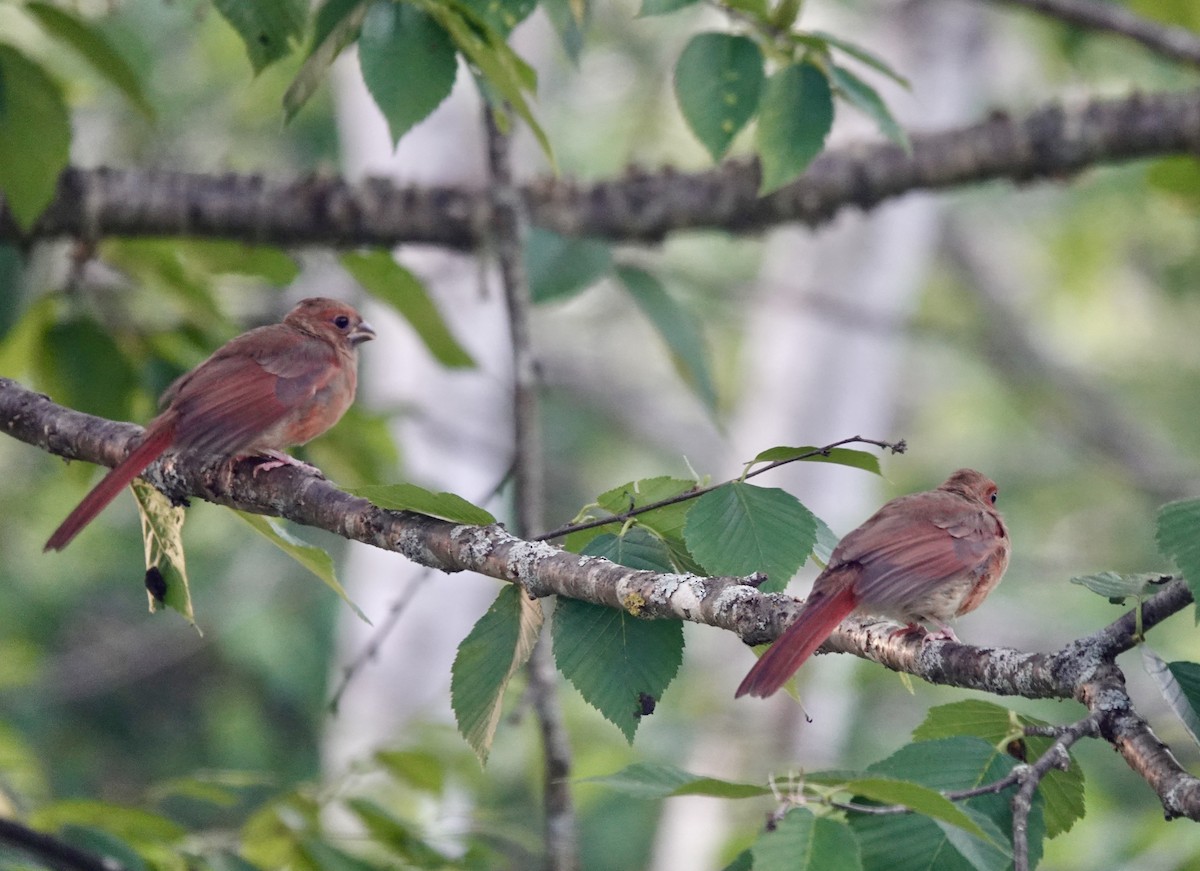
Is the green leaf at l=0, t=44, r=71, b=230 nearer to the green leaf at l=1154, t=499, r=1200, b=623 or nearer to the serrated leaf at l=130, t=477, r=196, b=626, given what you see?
the serrated leaf at l=130, t=477, r=196, b=626

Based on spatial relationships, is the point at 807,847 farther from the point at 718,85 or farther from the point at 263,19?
the point at 263,19

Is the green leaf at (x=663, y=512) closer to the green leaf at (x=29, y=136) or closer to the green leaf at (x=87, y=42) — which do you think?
the green leaf at (x=29, y=136)

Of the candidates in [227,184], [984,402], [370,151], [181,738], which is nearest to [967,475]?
[227,184]

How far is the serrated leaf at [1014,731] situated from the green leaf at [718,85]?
146 cm

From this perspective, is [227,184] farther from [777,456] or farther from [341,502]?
[777,456]

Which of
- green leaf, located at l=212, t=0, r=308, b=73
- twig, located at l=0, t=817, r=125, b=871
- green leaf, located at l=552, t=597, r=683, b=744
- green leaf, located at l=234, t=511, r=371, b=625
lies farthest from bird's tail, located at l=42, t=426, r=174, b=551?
green leaf, located at l=552, t=597, r=683, b=744

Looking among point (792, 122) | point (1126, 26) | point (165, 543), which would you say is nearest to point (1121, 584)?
point (792, 122)

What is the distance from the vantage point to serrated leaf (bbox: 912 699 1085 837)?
2.16 m

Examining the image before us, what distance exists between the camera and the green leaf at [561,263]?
4184 mm

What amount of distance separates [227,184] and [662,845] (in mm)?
5545

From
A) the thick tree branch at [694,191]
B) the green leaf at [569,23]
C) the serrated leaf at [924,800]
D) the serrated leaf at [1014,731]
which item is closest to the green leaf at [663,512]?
the serrated leaf at [1014,731]

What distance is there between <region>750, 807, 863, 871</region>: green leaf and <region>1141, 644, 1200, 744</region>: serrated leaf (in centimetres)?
57

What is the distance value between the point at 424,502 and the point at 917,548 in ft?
4.82

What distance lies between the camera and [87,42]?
3.68 meters
